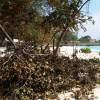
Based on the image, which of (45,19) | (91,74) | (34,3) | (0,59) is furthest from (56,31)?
(0,59)

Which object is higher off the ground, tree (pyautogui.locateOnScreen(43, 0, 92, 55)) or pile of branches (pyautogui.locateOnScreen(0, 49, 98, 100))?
tree (pyautogui.locateOnScreen(43, 0, 92, 55))

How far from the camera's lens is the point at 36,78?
30.1 ft

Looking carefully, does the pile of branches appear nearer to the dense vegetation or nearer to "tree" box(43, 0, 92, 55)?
the dense vegetation

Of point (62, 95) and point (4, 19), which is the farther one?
point (4, 19)

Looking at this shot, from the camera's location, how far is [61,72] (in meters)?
10.0

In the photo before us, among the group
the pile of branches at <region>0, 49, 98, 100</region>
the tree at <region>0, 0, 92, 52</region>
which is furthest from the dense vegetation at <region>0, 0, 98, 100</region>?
the tree at <region>0, 0, 92, 52</region>

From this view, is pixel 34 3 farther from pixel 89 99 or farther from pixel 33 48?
pixel 89 99

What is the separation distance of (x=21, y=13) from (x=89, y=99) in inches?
392

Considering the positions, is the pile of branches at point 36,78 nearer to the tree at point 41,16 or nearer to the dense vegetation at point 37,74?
the dense vegetation at point 37,74

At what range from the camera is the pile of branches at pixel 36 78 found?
8.88 metres

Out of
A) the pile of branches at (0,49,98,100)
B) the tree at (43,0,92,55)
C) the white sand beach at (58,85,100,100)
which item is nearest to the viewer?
the pile of branches at (0,49,98,100)

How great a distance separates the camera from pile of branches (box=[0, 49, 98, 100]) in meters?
8.88

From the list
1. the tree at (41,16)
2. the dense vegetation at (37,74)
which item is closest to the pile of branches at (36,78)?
the dense vegetation at (37,74)

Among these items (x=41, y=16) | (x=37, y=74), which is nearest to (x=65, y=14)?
(x=41, y=16)
